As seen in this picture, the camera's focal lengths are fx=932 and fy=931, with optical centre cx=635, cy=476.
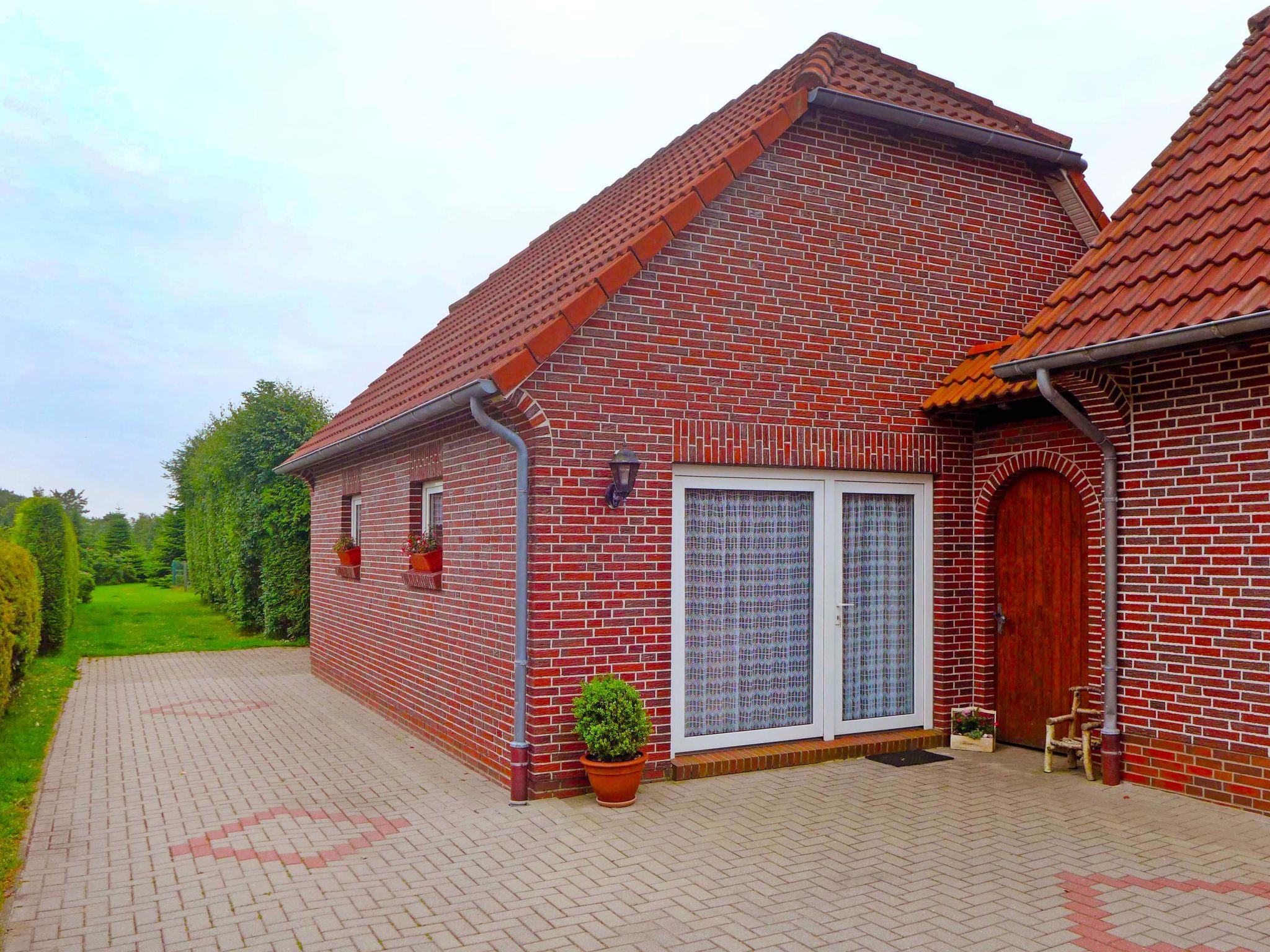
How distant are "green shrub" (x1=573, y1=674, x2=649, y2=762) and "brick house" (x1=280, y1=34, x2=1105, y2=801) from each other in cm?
30

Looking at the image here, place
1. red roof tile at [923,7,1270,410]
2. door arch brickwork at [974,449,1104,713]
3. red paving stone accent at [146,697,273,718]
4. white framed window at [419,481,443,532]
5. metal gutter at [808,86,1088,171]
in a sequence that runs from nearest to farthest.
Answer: red roof tile at [923,7,1270,410] → door arch brickwork at [974,449,1104,713] → metal gutter at [808,86,1088,171] → white framed window at [419,481,443,532] → red paving stone accent at [146,697,273,718]

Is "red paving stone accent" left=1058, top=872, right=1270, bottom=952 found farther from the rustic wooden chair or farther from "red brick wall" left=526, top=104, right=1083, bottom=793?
"red brick wall" left=526, top=104, right=1083, bottom=793

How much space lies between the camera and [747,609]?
24.2 ft

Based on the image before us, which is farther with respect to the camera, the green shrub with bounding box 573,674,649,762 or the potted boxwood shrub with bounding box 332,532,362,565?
the potted boxwood shrub with bounding box 332,532,362,565

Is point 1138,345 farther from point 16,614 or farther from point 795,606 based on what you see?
point 16,614

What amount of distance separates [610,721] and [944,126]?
579 centimetres

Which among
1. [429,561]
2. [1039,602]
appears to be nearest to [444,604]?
[429,561]

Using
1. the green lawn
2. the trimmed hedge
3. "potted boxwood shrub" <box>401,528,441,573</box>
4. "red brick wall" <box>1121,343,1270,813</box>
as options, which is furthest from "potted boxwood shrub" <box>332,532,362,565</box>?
"red brick wall" <box>1121,343,1270,813</box>

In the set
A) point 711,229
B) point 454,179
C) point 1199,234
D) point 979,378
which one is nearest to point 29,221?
point 454,179

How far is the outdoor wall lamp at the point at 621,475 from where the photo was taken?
6.44m

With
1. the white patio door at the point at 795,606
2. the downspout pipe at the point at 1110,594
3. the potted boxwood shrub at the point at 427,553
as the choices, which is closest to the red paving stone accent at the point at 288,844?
the white patio door at the point at 795,606

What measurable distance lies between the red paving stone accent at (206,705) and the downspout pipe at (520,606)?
509 cm

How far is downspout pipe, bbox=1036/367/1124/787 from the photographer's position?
21.5ft

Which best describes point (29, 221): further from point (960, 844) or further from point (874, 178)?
point (960, 844)
